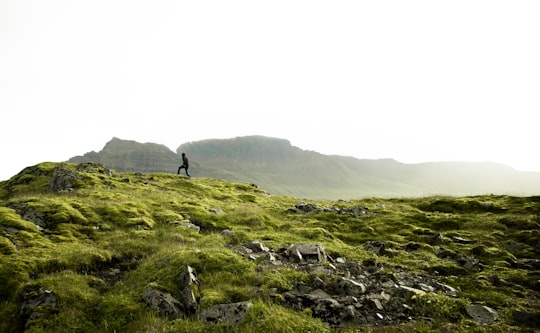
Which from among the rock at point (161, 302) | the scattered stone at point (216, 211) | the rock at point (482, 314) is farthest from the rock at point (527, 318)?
the scattered stone at point (216, 211)

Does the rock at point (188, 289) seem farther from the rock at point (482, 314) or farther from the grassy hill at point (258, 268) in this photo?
the rock at point (482, 314)

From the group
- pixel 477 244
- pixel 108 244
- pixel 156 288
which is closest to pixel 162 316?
pixel 156 288

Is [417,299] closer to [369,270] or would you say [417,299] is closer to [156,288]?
[369,270]

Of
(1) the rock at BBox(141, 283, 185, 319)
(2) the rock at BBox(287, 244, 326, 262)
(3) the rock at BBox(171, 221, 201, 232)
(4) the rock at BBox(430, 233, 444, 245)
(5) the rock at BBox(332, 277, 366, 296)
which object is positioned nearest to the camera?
(1) the rock at BBox(141, 283, 185, 319)

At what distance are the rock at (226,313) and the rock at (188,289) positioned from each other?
1.92ft

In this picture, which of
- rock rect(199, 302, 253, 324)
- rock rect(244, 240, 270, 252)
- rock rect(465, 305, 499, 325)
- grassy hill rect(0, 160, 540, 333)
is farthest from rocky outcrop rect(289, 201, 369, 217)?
rock rect(199, 302, 253, 324)

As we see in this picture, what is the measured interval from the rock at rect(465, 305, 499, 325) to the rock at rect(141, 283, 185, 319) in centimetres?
1055

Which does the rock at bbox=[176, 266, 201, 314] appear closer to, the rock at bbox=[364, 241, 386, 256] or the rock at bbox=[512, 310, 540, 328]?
the rock at bbox=[364, 241, 386, 256]

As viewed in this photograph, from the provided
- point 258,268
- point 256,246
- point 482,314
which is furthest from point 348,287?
point 256,246

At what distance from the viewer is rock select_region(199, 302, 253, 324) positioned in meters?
10.6

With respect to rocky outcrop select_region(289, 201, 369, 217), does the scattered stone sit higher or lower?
lower

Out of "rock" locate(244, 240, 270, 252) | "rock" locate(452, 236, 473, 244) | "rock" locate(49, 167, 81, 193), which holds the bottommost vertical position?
"rock" locate(244, 240, 270, 252)

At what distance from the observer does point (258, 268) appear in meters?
14.3

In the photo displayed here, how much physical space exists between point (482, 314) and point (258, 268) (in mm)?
8963
